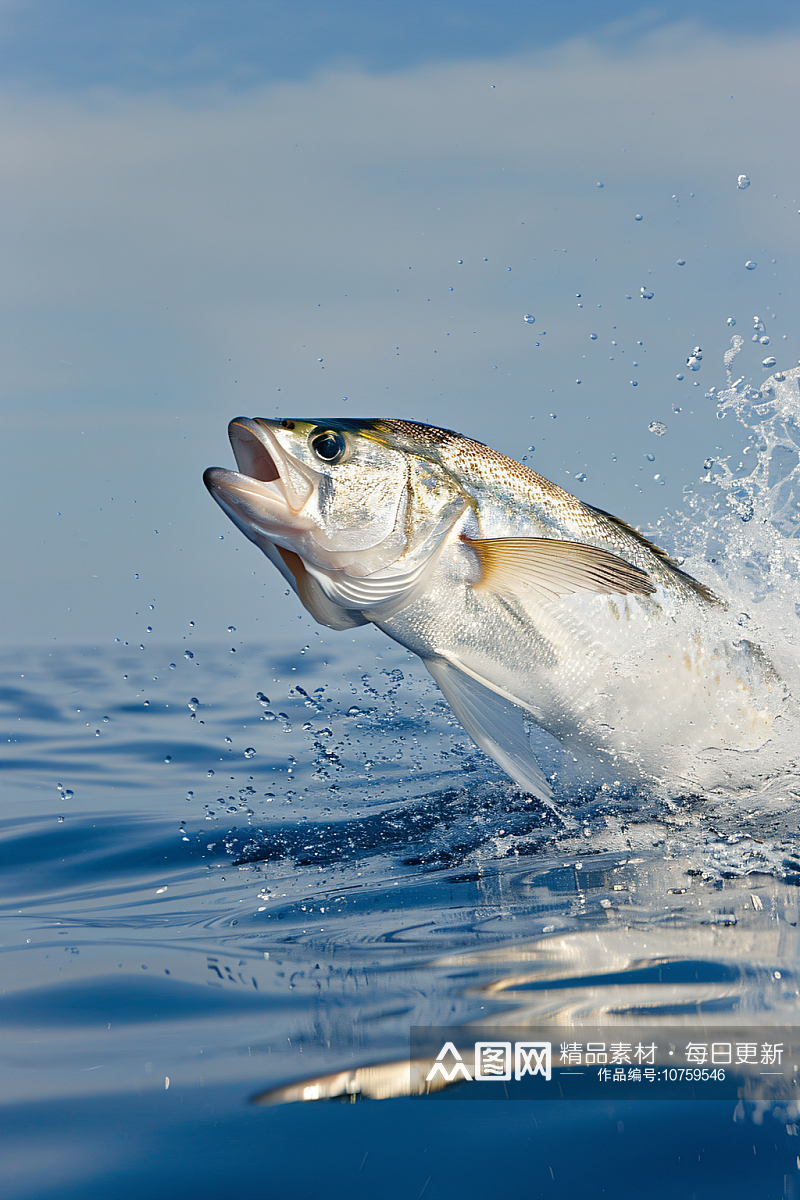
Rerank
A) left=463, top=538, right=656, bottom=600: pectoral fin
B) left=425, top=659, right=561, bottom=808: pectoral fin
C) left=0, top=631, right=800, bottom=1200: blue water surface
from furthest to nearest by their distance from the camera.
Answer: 1. left=425, top=659, right=561, bottom=808: pectoral fin
2. left=463, top=538, right=656, bottom=600: pectoral fin
3. left=0, top=631, right=800, bottom=1200: blue water surface

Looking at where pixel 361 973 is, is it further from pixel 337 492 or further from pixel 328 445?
pixel 328 445

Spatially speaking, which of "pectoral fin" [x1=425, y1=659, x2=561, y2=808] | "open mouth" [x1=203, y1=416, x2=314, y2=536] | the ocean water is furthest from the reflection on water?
"open mouth" [x1=203, y1=416, x2=314, y2=536]

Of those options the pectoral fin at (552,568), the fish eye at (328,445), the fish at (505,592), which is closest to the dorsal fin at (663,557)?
the fish at (505,592)

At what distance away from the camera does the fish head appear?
13.4ft

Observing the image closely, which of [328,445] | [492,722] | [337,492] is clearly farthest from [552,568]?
[328,445]

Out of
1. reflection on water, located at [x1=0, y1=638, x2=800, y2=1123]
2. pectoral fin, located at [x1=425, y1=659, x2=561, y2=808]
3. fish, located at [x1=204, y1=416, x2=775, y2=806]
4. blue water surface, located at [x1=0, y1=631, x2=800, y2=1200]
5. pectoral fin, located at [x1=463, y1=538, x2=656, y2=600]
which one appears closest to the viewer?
blue water surface, located at [x1=0, y1=631, x2=800, y2=1200]

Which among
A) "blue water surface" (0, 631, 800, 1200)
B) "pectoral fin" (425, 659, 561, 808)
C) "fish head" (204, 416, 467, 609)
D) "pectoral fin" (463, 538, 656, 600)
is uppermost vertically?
"fish head" (204, 416, 467, 609)

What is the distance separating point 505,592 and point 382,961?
1.63 m

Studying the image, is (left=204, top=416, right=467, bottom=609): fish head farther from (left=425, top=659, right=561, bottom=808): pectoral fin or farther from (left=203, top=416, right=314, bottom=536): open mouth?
(left=425, top=659, right=561, bottom=808): pectoral fin

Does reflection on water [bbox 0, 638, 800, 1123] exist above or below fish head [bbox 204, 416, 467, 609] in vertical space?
below

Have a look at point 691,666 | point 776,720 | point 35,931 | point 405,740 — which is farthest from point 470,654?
point 405,740

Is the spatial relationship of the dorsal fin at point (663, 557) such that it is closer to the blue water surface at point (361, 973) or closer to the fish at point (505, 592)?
the fish at point (505, 592)

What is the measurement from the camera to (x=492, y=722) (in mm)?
4461

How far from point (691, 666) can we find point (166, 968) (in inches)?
106
